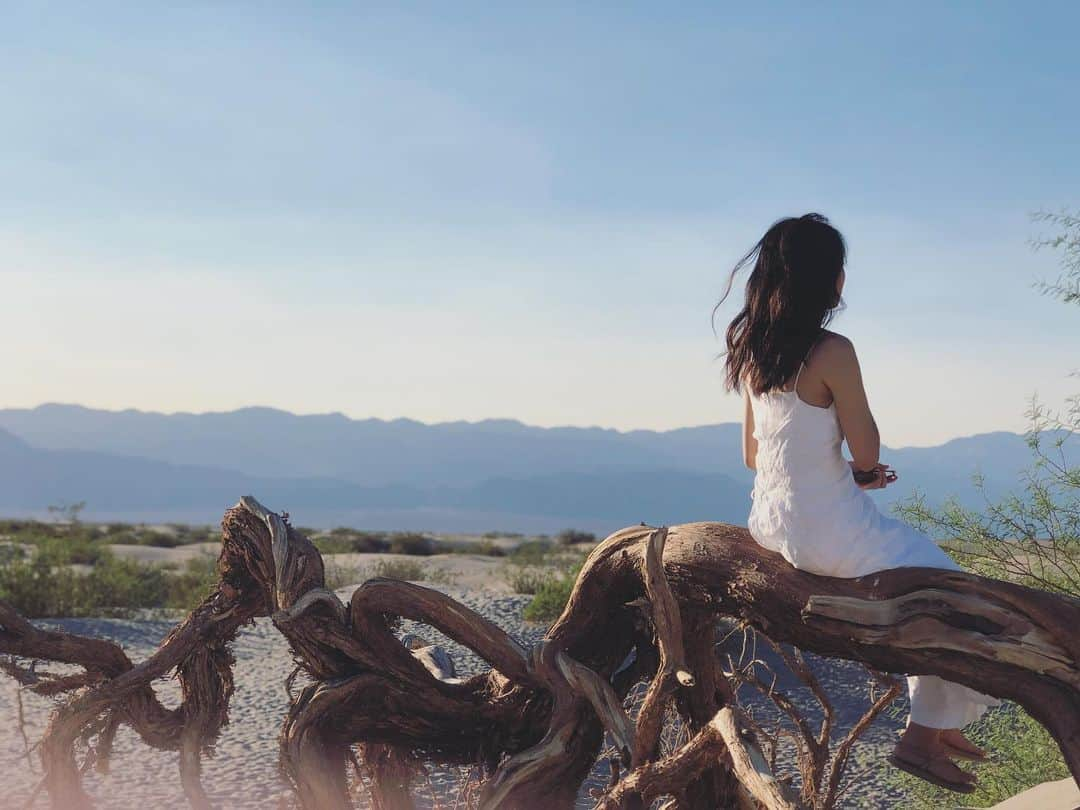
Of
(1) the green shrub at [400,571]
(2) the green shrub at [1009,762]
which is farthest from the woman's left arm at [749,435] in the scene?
(1) the green shrub at [400,571]

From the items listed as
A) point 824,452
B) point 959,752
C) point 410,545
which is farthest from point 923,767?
point 410,545

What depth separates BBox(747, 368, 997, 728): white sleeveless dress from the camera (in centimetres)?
369

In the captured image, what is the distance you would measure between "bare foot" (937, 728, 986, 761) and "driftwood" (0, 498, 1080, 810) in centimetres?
33

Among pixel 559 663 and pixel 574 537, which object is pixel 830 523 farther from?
pixel 574 537

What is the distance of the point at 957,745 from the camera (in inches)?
152

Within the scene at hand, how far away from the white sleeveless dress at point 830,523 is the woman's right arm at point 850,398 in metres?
0.06

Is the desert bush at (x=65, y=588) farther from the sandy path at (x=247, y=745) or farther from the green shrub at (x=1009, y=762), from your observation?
the green shrub at (x=1009, y=762)

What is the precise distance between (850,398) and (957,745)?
129 centimetres

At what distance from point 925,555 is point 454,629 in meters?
1.85

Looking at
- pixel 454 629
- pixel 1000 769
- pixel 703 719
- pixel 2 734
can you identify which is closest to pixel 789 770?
pixel 1000 769

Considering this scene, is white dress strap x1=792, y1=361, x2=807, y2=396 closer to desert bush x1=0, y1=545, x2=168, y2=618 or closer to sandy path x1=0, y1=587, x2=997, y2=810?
sandy path x1=0, y1=587, x2=997, y2=810

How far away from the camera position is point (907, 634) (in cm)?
360

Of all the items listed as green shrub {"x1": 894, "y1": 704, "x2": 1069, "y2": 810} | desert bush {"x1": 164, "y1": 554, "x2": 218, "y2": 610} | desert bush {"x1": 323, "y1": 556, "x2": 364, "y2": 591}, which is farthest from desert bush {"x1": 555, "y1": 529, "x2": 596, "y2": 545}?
green shrub {"x1": 894, "y1": 704, "x2": 1069, "y2": 810}

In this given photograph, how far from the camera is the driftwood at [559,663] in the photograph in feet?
11.8
